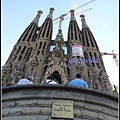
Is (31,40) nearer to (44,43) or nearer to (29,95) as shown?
(44,43)

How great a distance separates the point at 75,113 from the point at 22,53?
27092 millimetres

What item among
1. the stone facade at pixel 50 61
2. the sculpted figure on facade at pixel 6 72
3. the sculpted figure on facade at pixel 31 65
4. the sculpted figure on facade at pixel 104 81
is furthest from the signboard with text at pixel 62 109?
the sculpted figure on facade at pixel 31 65

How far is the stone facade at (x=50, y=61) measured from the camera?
2741cm

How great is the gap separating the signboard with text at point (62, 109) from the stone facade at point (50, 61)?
1814 cm

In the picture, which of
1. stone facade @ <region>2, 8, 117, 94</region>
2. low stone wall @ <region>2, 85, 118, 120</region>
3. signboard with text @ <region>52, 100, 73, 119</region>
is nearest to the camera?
signboard with text @ <region>52, 100, 73, 119</region>

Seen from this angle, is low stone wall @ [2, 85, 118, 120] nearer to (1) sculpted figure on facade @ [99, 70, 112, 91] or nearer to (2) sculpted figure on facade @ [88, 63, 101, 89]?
(2) sculpted figure on facade @ [88, 63, 101, 89]

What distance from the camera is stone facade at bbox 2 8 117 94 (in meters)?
27.4

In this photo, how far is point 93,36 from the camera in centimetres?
4041

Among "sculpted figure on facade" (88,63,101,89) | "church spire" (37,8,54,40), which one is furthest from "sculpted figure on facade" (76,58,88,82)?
"church spire" (37,8,54,40)

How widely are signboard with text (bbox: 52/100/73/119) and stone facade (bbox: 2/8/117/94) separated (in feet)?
59.5

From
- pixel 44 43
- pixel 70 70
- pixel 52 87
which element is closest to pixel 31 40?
pixel 44 43

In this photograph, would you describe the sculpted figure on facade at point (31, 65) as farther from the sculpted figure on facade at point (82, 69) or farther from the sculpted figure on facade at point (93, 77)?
the sculpted figure on facade at point (93, 77)

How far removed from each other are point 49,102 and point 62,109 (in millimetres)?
604

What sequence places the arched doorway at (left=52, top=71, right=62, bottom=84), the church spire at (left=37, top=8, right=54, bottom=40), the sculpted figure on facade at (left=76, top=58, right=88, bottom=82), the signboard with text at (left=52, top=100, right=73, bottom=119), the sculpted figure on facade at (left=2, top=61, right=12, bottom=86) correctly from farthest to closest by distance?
the church spire at (left=37, top=8, right=54, bottom=40)
the sculpted figure on facade at (left=76, top=58, right=88, bottom=82)
the sculpted figure on facade at (left=2, top=61, right=12, bottom=86)
the arched doorway at (left=52, top=71, right=62, bottom=84)
the signboard with text at (left=52, top=100, right=73, bottom=119)
